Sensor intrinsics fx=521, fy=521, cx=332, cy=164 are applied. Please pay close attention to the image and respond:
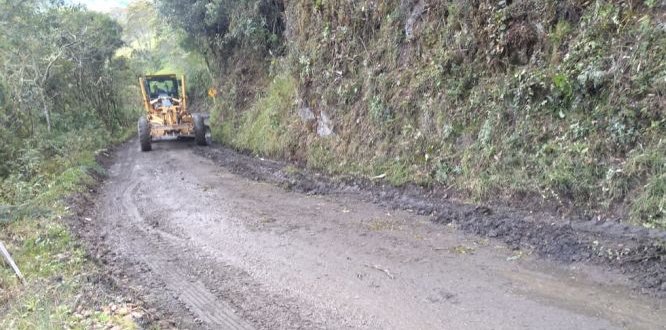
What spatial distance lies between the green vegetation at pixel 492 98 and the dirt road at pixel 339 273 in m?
1.39

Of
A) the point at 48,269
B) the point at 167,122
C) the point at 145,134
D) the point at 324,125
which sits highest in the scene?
the point at 324,125

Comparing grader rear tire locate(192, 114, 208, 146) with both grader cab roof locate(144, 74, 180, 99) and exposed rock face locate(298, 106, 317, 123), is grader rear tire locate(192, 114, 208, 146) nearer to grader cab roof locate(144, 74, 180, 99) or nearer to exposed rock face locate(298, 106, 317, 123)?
grader cab roof locate(144, 74, 180, 99)

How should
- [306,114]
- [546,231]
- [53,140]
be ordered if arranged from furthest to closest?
[53,140] → [306,114] → [546,231]

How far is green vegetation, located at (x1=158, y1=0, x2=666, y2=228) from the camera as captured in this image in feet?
21.4

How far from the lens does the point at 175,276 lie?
6.04 metres

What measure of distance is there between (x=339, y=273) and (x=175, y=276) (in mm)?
1922

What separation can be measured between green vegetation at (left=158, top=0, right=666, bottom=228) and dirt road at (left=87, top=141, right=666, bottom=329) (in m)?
1.39

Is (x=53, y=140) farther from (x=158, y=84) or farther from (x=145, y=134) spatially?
(x=158, y=84)

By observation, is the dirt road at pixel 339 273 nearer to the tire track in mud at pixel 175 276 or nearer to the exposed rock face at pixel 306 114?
the tire track in mud at pixel 175 276

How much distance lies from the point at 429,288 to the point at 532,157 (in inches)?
128

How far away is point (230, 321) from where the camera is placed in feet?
15.8

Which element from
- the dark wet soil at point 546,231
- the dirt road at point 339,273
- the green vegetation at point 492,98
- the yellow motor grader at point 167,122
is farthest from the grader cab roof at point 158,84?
the dark wet soil at point 546,231

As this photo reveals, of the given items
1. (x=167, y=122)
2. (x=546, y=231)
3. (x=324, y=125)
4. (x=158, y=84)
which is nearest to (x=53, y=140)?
(x=167, y=122)

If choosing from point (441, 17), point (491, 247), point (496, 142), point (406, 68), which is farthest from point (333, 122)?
point (491, 247)
